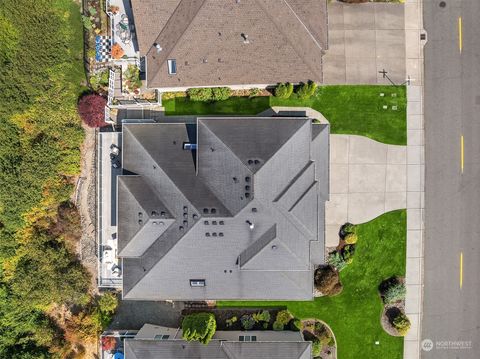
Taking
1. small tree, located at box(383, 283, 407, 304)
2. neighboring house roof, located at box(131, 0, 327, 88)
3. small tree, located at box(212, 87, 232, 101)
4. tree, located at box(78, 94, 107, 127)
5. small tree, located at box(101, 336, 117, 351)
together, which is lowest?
small tree, located at box(101, 336, 117, 351)

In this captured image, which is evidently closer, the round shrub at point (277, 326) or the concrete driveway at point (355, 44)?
the round shrub at point (277, 326)

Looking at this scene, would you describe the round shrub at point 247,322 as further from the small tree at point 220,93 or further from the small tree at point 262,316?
the small tree at point 220,93

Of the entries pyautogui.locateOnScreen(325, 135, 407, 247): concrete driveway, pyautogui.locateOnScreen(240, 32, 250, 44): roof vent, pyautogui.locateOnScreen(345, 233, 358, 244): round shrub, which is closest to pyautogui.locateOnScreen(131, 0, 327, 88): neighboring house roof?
pyautogui.locateOnScreen(240, 32, 250, 44): roof vent

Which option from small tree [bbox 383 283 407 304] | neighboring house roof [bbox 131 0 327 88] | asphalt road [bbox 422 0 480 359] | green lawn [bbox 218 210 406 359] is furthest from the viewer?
green lawn [bbox 218 210 406 359]

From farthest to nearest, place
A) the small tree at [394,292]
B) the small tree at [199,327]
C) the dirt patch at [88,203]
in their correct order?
the dirt patch at [88,203] < the small tree at [394,292] < the small tree at [199,327]

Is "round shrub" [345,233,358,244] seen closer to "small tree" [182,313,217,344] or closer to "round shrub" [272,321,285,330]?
"round shrub" [272,321,285,330]

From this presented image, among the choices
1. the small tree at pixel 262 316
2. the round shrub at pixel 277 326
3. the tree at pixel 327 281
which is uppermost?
the tree at pixel 327 281

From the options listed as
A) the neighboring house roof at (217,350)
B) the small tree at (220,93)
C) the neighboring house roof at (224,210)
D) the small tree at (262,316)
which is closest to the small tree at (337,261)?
the neighboring house roof at (224,210)
